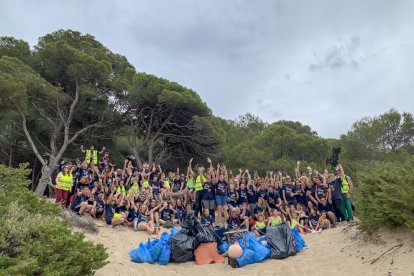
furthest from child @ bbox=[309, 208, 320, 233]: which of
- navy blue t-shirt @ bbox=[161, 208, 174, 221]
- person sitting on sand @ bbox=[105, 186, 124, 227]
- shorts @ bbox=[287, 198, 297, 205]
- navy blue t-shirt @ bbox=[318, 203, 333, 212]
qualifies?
person sitting on sand @ bbox=[105, 186, 124, 227]

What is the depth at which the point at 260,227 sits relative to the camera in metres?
8.77

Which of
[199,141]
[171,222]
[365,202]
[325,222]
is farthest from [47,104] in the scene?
[365,202]

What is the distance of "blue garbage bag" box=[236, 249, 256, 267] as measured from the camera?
6.67 m

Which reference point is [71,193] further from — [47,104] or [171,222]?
[47,104]

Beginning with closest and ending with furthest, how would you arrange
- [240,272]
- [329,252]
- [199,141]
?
[240,272], [329,252], [199,141]

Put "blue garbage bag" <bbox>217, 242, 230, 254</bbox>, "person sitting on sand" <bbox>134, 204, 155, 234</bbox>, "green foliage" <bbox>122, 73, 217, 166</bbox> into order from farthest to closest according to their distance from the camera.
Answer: "green foliage" <bbox>122, 73, 217, 166</bbox>
"person sitting on sand" <bbox>134, 204, 155, 234</bbox>
"blue garbage bag" <bbox>217, 242, 230, 254</bbox>

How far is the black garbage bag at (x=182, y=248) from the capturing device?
7121 millimetres

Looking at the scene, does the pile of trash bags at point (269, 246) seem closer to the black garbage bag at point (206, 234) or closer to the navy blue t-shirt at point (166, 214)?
the black garbage bag at point (206, 234)

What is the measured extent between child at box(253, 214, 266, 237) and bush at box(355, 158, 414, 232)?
7.35ft

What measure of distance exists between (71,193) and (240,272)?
19.1 ft

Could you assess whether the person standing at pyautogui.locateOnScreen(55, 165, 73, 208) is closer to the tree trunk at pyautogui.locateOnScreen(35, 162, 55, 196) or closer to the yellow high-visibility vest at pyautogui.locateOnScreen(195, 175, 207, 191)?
the yellow high-visibility vest at pyautogui.locateOnScreen(195, 175, 207, 191)

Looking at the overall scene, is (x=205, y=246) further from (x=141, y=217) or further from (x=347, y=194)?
(x=347, y=194)

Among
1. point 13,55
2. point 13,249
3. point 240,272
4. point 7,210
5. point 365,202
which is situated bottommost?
point 240,272

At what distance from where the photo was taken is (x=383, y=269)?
5266mm
